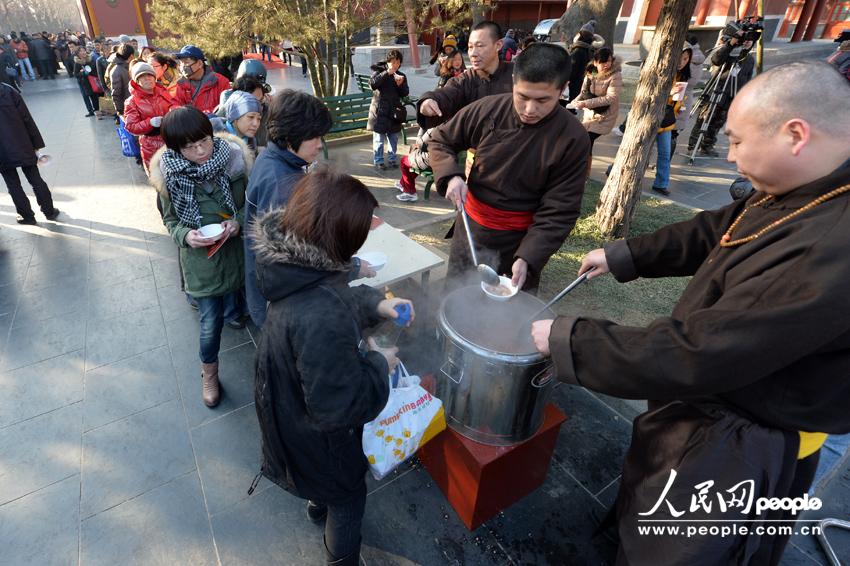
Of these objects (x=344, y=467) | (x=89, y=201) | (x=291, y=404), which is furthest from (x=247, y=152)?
(x=89, y=201)

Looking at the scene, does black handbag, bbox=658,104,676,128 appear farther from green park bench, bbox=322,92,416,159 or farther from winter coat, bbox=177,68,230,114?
winter coat, bbox=177,68,230,114

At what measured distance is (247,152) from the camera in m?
3.13

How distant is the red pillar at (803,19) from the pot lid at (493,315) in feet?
124

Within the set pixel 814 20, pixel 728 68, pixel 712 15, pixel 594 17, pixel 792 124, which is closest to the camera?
pixel 792 124

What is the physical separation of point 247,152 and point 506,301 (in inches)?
86.9

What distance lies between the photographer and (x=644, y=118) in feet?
16.4

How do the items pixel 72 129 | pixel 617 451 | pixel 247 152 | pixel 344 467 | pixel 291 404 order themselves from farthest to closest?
pixel 72 129 → pixel 247 152 → pixel 617 451 → pixel 344 467 → pixel 291 404

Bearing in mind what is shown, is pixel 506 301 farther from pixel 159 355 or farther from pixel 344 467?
pixel 159 355

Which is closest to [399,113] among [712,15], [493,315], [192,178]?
[192,178]

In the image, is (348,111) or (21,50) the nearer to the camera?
(348,111)

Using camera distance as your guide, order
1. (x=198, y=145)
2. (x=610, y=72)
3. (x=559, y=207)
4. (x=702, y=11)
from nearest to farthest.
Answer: (x=559, y=207)
(x=198, y=145)
(x=610, y=72)
(x=702, y=11)

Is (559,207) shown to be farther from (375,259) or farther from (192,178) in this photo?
(192,178)

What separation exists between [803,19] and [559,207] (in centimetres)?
3762

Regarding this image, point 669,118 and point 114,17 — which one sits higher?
point 114,17
